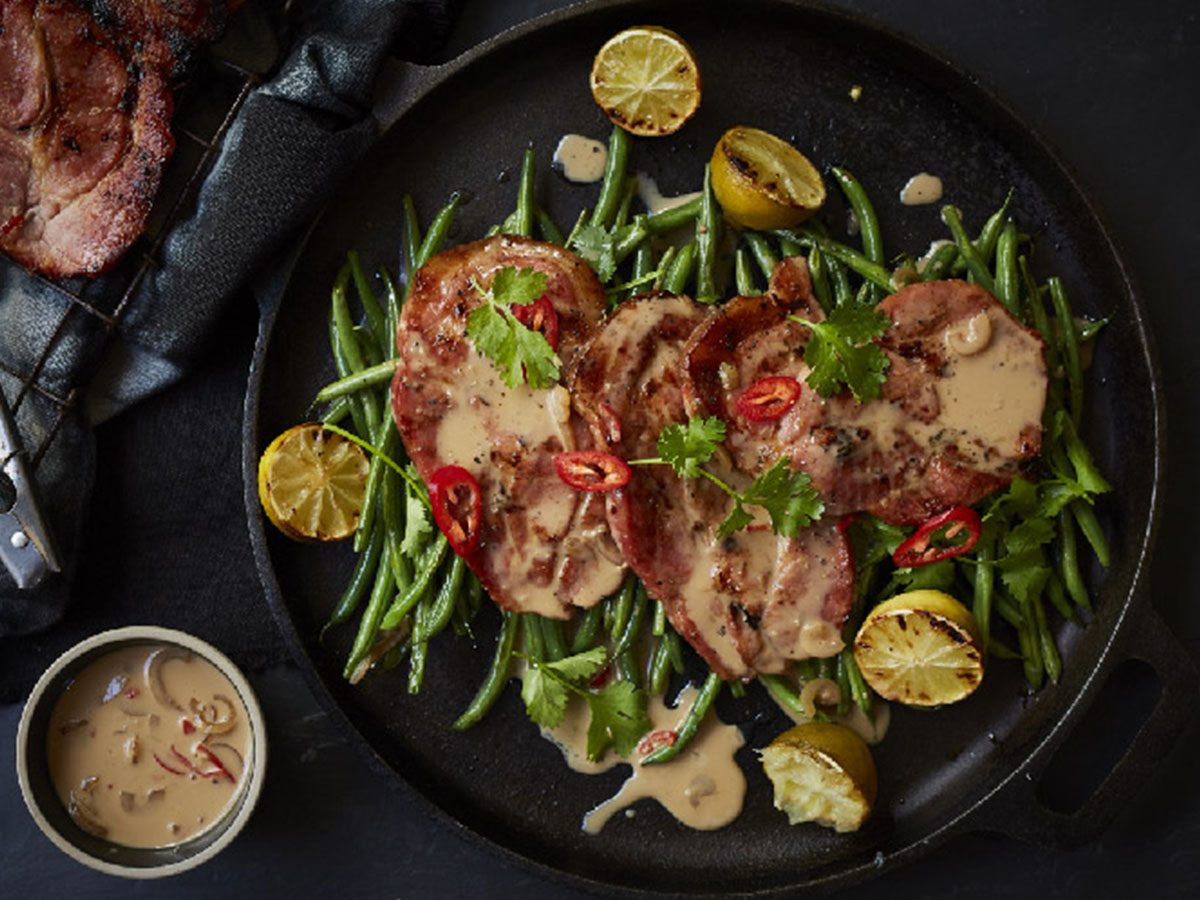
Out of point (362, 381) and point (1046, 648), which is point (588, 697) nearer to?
point (362, 381)

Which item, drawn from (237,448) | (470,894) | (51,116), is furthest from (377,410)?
(470,894)

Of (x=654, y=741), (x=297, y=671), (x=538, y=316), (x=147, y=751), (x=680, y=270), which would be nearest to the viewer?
(x=538, y=316)

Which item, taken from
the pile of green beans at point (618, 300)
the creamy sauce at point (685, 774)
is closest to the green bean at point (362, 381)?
the pile of green beans at point (618, 300)

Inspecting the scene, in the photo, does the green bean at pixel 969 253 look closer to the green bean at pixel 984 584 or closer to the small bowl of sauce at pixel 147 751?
the green bean at pixel 984 584

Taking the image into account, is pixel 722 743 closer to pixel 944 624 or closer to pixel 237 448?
pixel 944 624

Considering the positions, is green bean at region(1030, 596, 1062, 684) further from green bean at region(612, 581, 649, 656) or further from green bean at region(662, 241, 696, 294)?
green bean at region(662, 241, 696, 294)

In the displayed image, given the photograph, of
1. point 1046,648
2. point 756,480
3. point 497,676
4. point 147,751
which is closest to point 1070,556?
point 1046,648
